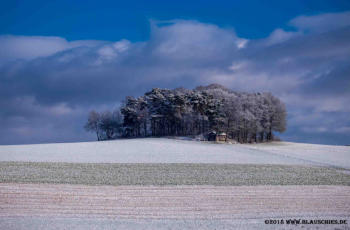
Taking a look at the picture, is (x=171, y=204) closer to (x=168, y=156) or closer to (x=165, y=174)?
(x=165, y=174)

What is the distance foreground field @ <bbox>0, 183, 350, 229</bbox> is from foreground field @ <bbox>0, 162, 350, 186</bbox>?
105 centimetres

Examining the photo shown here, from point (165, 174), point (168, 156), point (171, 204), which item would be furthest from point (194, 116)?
point (171, 204)

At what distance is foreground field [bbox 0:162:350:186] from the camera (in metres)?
15.0

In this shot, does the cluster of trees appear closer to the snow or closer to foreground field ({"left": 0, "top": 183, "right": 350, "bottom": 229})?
the snow

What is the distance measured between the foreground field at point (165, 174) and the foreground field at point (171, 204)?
3.46ft

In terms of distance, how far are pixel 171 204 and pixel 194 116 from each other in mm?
38272

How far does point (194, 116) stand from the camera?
161 feet

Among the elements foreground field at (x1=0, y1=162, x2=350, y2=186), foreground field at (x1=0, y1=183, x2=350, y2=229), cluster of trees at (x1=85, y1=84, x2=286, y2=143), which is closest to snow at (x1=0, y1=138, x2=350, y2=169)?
foreground field at (x1=0, y1=162, x2=350, y2=186)

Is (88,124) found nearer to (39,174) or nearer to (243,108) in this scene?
(243,108)

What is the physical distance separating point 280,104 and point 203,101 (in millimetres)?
12886

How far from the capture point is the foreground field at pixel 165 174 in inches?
589

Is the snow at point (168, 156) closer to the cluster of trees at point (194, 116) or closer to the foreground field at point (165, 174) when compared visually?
the foreground field at point (165, 174)

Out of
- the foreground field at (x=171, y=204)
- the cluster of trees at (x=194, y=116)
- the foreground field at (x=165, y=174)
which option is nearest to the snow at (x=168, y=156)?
the foreground field at (x=165, y=174)

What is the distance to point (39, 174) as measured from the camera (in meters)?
16.5
